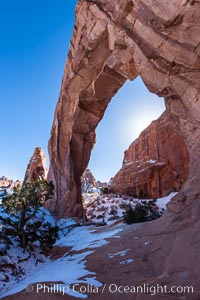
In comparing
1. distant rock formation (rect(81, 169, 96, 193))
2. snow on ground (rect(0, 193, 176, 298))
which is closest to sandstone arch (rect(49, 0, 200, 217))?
snow on ground (rect(0, 193, 176, 298))

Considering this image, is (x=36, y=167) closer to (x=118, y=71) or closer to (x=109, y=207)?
(x=109, y=207)

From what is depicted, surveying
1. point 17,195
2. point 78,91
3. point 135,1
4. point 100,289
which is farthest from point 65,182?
point 100,289

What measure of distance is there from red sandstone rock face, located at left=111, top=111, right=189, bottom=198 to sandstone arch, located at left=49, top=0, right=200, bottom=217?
17.9 metres

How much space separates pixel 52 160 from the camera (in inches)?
1244

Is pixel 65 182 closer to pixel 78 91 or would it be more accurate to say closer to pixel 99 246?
pixel 78 91

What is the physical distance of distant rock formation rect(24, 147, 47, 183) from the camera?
46312 mm

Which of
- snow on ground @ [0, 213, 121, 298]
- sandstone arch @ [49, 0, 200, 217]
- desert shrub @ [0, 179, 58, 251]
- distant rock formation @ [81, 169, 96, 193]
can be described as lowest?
snow on ground @ [0, 213, 121, 298]

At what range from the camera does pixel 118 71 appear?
66.9 feet

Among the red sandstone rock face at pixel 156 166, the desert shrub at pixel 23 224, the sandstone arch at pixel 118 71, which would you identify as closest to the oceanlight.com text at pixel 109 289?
the sandstone arch at pixel 118 71

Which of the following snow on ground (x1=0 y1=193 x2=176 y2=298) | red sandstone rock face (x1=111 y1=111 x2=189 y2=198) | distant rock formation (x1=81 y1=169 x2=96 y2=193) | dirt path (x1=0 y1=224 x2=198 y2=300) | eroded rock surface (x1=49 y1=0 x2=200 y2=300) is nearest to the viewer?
dirt path (x1=0 y1=224 x2=198 y2=300)

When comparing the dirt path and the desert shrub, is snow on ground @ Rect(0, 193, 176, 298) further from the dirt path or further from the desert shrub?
the desert shrub

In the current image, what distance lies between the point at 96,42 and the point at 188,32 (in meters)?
10.3

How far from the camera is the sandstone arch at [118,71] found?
1195cm

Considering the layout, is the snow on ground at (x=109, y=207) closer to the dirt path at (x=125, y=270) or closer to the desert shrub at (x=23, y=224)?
the desert shrub at (x=23, y=224)
